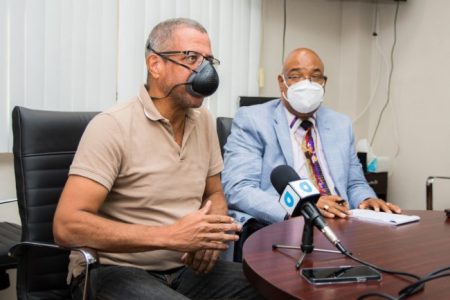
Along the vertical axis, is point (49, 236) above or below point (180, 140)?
below

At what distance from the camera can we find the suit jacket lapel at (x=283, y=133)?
2.07m

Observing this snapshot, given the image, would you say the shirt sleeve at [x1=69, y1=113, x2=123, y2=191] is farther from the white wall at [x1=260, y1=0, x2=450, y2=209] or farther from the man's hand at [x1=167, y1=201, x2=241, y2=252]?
the white wall at [x1=260, y1=0, x2=450, y2=209]

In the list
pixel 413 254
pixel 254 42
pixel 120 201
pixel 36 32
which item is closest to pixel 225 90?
pixel 254 42

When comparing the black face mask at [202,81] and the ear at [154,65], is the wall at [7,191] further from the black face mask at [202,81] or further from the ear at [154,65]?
the black face mask at [202,81]

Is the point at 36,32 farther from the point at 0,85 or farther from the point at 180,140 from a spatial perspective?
the point at 180,140

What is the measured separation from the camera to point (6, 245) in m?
1.79

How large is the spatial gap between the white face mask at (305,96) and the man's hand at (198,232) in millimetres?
1119

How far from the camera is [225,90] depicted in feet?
10.1

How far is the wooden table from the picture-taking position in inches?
33.7

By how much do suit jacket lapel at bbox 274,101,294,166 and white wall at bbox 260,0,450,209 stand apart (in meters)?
1.20

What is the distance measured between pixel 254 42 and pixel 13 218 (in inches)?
76.7

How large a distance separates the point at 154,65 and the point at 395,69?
8.34 feet

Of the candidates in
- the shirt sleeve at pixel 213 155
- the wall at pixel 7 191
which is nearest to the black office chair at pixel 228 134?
the shirt sleeve at pixel 213 155

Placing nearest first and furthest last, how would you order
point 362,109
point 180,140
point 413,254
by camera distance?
point 413,254 → point 180,140 → point 362,109
